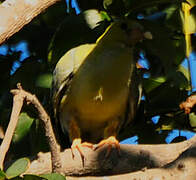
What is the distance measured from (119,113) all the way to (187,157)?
1115mm

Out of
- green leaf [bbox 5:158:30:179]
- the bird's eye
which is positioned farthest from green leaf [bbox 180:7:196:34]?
green leaf [bbox 5:158:30:179]

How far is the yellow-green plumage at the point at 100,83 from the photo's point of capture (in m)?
3.46

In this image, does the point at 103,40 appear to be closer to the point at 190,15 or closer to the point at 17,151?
the point at 190,15

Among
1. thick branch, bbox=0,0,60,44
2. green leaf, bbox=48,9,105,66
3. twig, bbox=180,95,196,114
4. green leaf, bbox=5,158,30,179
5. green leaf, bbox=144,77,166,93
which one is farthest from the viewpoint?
green leaf, bbox=144,77,166,93

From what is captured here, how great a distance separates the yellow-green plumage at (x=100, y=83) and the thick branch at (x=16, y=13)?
71 cm

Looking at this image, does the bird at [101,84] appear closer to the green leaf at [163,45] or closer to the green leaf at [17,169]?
the green leaf at [163,45]

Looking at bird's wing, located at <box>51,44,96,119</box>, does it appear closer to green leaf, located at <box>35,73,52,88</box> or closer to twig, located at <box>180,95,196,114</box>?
green leaf, located at <box>35,73,52,88</box>

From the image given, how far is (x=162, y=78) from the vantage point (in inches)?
137

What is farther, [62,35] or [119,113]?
[119,113]

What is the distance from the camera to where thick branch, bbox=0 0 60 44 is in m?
2.63

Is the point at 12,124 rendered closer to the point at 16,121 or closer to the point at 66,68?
the point at 16,121

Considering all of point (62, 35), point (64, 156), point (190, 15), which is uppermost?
point (62, 35)

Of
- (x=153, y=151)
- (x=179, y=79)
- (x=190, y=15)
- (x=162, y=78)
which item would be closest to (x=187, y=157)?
(x=153, y=151)

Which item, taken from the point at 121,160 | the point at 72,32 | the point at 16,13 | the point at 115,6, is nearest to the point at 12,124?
the point at 16,13
